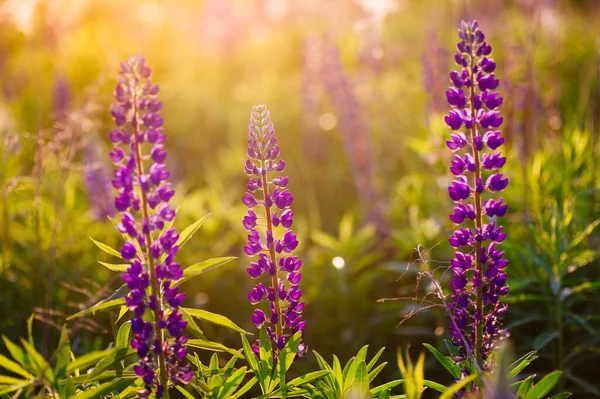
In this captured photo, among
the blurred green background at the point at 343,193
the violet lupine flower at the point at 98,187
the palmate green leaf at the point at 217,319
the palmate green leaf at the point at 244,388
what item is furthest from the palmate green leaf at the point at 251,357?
the violet lupine flower at the point at 98,187

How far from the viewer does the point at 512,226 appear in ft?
12.6

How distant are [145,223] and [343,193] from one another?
454cm

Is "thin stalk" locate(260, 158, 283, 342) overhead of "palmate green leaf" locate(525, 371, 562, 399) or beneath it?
overhead

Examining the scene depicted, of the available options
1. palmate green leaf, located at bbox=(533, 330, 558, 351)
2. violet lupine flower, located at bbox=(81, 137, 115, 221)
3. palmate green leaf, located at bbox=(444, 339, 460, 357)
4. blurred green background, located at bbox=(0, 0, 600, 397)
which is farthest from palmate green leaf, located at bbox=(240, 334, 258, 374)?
violet lupine flower, located at bbox=(81, 137, 115, 221)

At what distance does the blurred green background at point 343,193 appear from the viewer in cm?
304

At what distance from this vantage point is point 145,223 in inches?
63.5

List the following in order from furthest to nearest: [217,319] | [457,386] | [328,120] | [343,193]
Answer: [328,120]
[343,193]
[217,319]
[457,386]

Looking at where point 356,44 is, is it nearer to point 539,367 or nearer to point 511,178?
point 511,178

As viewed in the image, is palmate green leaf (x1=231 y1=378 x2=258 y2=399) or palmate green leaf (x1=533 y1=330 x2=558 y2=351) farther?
palmate green leaf (x1=533 y1=330 x2=558 y2=351)

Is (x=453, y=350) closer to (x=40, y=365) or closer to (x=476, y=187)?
(x=476, y=187)

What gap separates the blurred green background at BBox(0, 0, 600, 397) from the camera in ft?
9.98

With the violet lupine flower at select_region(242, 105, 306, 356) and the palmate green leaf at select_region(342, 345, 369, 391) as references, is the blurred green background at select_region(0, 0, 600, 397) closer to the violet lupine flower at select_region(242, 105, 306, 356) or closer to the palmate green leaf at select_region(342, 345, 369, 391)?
the palmate green leaf at select_region(342, 345, 369, 391)

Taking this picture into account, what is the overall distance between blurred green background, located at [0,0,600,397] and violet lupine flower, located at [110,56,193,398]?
1.34ft

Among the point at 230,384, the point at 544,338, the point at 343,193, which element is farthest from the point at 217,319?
the point at 343,193
